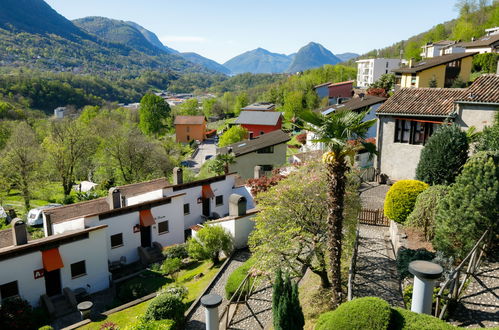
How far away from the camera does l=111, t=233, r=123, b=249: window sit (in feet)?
79.2

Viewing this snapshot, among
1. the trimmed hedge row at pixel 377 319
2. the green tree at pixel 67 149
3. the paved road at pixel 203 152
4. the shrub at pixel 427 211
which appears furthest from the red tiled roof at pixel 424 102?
the paved road at pixel 203 152

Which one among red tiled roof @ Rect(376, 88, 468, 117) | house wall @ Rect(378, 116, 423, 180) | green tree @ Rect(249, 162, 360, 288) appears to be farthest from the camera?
house wall @ Rect(378, 116, 423, 180)

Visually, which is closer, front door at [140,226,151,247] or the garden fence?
the garden fence

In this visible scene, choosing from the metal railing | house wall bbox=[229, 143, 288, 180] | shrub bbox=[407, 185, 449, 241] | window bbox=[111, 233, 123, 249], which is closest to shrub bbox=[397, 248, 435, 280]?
shrub bbox=[407, 185, 449, 241]

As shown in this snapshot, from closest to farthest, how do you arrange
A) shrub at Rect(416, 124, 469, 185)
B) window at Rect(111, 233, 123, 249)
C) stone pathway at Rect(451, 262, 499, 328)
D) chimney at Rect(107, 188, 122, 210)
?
stone pathway at Rect(451, 262, 499, 328)
shrub at Rect(416, 124, 469, 185)
window at Rect(111, 233, 123, 249)
chimney at Rect(107, 188, 122, 210)

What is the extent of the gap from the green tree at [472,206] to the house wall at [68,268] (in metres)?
18.7

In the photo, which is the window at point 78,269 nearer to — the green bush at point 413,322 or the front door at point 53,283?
the front door at point 53,283

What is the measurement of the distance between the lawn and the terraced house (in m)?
15.6

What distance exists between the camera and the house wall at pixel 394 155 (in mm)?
26234

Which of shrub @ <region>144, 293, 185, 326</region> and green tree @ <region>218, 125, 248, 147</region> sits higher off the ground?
green tree @ <region>218, 125, 248, 147</region>

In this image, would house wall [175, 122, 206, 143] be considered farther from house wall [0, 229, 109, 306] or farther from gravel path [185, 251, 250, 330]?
gravel path [185, 251, 250, 330]

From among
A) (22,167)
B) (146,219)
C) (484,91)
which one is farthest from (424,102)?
(22,167)

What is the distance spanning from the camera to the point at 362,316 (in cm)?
783

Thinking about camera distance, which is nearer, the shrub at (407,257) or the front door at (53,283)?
the shrub at (407,257)
